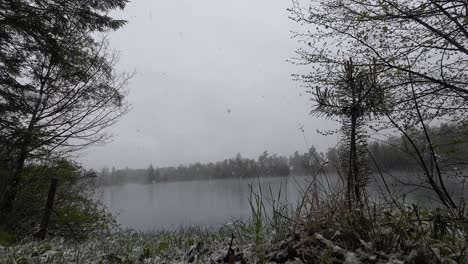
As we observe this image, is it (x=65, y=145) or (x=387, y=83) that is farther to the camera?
(x=65, y=145)

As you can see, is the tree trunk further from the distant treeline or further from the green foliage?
the distant treeline

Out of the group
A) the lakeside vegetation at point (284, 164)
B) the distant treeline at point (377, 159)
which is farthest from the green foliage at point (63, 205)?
the distant treeline at point (377, 159)

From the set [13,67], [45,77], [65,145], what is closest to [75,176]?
[65,145]

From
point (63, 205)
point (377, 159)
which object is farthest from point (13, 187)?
point (377, 159)

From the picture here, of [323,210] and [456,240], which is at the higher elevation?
[323,210]

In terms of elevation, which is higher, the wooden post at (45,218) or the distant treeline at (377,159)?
the distant treeline at (377,159)

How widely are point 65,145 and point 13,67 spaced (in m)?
3.10

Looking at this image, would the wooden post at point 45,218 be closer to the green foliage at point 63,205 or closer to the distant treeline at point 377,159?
the green foliage at point 63,205

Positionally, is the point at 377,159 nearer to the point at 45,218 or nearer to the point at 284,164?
the point at 284,164

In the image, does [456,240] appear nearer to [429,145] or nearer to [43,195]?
[429,145]

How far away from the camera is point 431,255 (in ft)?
6.14

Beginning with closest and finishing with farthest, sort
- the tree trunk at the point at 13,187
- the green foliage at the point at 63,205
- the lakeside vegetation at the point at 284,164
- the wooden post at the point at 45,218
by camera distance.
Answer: the lakeside vegetation at the point at 284,164 → the tree trunk at the point at 13,187 → the wooden post at the point at 45,218 → the green foliage at the point at 63,205

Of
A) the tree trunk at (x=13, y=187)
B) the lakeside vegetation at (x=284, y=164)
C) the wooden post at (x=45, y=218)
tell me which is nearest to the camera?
the lakeside vegetation at (x=284, y=164)

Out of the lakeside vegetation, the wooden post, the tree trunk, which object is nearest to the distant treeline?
the lakeside vegetation
